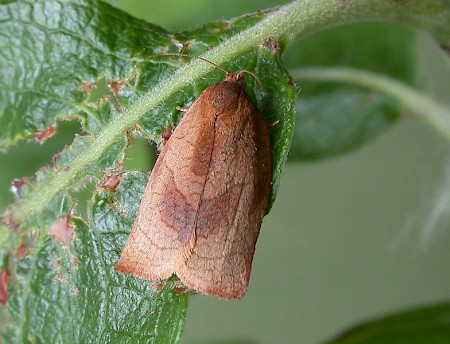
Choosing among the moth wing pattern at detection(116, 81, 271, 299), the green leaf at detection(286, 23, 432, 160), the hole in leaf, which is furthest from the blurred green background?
the moth wing pattern at detection(116, 81, 271, 299)

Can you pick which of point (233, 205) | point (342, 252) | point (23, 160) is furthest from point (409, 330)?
point (342, 252)

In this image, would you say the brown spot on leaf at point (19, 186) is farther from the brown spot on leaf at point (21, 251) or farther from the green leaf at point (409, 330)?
the green leaf at point (409, 330)

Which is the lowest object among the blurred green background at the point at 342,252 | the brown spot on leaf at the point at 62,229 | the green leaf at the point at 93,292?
the blurred green background at the point at 342,252

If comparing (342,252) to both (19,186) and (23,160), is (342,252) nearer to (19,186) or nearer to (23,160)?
(23,160)

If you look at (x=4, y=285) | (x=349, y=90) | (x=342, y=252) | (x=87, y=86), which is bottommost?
(x=342, y=252)

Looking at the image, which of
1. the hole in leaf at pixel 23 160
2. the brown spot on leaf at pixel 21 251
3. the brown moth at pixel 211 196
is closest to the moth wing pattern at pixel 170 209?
the brown moth at pixel 211 196

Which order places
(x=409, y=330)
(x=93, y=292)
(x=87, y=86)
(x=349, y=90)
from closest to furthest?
(x=93, y=292) < (x=87, y=86) < (x=409, y=330) < (x=349, y=90)

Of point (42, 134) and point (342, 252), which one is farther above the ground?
point (42, 134)

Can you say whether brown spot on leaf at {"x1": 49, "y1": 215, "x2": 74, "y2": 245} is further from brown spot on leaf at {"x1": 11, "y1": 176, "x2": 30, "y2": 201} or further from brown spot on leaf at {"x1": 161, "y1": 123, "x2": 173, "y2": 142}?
brown spot on leaf at {"x1": 161, "y1": 123, "x2": 173, "y2": 142}
